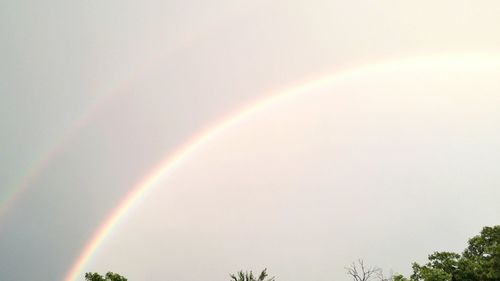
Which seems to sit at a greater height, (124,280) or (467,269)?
(124,280)

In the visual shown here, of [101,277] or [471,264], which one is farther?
[101,277]

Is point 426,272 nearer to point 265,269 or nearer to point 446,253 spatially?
point 446,253

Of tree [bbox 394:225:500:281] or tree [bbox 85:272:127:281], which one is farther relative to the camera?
tree [bbox 85:272:127:281]

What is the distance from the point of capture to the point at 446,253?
32.0 metres

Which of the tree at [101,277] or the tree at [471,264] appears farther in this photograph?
the tree at [101,277]

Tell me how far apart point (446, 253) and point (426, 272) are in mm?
4093

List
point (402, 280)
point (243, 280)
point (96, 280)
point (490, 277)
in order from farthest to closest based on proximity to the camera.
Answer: point (96, 280) → point (243, 280) → point (402, 280) → point (490, 277)

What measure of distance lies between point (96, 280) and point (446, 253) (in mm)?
32158

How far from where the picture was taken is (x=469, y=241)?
1356 inches

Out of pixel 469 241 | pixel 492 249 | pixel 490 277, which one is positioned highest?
pixel 469 241

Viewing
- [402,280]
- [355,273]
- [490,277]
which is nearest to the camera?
[490,277]

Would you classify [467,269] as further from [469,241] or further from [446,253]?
[469,241]

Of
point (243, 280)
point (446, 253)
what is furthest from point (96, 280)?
point (446, 253)

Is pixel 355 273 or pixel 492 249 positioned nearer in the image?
pixel 492 249
